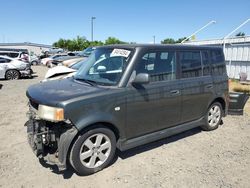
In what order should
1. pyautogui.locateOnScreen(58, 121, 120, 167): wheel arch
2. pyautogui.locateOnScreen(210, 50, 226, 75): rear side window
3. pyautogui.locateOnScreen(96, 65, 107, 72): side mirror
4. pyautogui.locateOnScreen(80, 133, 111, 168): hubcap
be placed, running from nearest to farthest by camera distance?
pyautogui.locateOnScreen(58, 121, 120, 167): wheel arch, pyautogui.locateOnScreen(80, 133, 111, 168): hubcap, pyautogui.locateOnScreen(96, 65, 107, 72): side mirror, pyautogui.locateOnScreen(210, 50, 226, 75): rear side window

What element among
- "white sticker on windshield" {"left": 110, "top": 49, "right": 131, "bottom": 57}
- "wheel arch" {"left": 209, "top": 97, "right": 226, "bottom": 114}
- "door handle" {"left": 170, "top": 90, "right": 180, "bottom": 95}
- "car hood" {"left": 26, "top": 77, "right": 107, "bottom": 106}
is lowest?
"wheel arch" {"left": 209, "top": 97, "right": 226, "bottom": 114}

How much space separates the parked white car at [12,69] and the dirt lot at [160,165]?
1070 centimetres

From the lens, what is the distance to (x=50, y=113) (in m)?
3.22

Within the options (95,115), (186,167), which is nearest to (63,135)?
(95,115)

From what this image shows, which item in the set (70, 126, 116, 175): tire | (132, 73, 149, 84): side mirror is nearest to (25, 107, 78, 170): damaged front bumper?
(70, 126, 116, 175): tire

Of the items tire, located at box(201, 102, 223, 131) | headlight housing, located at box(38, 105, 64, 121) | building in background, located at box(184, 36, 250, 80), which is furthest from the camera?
building in background, located at box(184, 36, 250, 80)

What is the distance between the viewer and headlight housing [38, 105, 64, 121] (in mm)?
3161

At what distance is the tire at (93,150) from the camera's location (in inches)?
134

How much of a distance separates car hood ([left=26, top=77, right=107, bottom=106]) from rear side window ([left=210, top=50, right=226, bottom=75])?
285 centimetres

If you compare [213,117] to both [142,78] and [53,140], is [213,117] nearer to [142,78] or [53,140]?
[142,78]

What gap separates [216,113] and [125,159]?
266cm

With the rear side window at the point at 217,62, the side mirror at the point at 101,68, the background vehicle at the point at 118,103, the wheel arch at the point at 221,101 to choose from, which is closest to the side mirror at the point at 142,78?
the background vehicle at the point at 118,103

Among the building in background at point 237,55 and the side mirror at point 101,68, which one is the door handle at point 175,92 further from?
the building in background at point 237,55

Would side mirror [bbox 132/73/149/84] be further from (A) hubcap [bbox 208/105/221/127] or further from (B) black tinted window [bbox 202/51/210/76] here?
(A) hubcap [bbox 208/105/221/127]
